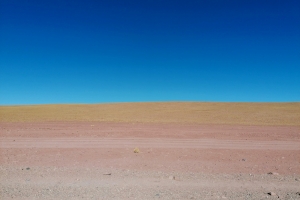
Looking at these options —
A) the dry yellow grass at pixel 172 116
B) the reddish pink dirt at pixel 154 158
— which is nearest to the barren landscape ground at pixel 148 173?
the reddish pink dirt at pixel 154 158

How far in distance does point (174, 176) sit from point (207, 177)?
88 centimetres

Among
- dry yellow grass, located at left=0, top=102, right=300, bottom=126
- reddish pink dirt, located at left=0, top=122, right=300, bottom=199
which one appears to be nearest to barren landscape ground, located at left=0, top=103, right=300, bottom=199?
reddish pink dirt, located at left=0, top=122, right=300, bottom=199

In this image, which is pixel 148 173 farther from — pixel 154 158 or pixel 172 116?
pixel 172 116

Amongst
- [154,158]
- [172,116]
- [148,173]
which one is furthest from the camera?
[172,116]

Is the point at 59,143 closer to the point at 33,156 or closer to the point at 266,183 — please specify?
the point at 33,156

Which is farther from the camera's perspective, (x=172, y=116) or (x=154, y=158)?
(x=172, y=116)

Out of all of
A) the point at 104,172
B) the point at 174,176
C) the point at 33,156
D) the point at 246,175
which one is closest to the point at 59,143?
the point at 33,156

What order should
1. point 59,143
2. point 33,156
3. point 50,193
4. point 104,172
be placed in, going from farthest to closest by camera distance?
point 59,143
point 33,156
point 104,172
point 50,193

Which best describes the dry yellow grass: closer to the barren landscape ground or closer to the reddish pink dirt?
the reddish pink dirt

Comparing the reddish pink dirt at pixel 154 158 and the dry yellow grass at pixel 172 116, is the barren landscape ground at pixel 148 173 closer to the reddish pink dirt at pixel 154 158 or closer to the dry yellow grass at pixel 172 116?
the reddish pink dirt at pixel 154 158

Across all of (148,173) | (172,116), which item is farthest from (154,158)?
(172,116)

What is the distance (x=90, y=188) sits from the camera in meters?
6.91

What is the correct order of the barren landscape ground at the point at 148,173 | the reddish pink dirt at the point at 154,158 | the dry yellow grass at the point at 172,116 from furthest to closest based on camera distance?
the dry yellow grass at the point at 172,116
the reddish pink dirt at the point at 154,158
the barren landscape ground at the point at 148,173

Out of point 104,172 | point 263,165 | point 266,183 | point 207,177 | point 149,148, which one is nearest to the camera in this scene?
point 266,183
